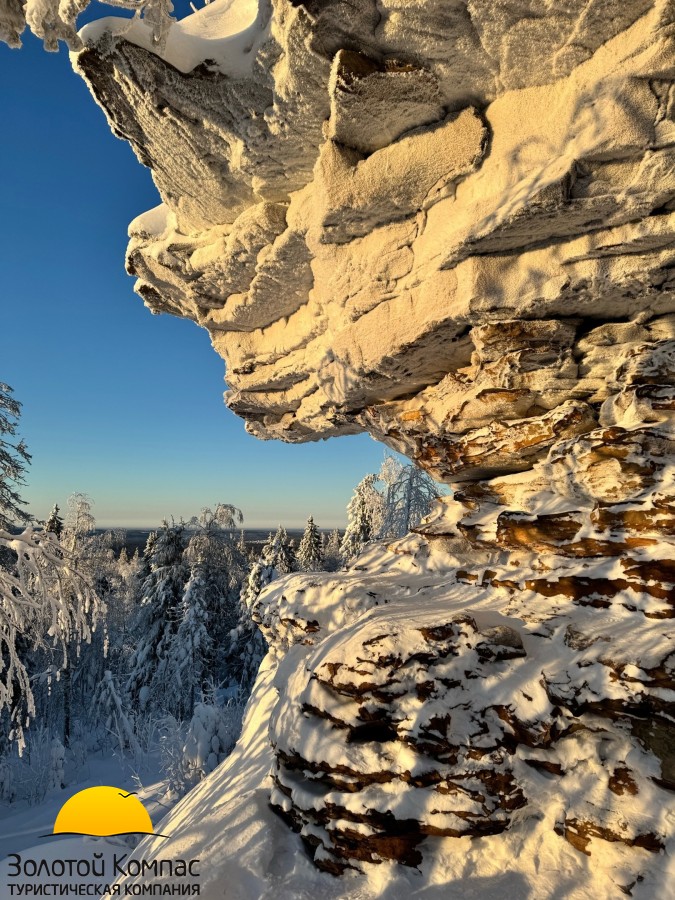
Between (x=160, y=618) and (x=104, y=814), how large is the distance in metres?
16.3

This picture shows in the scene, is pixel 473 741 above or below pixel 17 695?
above

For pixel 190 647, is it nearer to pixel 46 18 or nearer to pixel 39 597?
pixel 39 597

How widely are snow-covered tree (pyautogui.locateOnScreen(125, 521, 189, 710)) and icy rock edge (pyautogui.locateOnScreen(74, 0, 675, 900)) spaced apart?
14.7 metres

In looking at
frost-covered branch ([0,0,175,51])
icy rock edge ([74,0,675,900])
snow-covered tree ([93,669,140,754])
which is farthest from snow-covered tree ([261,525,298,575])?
frost-covered branch ([0,0,175,51])

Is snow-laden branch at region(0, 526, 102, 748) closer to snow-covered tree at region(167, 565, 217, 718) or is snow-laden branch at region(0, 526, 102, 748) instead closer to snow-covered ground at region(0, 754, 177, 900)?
snow-covered ground at region(0, 754, 177, 900)

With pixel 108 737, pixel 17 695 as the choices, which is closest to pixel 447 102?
pixel 17 695

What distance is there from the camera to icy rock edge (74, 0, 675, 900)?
414 centimetres

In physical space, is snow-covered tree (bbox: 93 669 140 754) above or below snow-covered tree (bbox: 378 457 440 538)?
below

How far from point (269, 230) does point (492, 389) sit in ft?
14.6

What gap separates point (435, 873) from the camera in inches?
162

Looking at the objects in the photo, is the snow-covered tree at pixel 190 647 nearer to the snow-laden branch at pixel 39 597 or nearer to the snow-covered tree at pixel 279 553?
the snow-covered tree at pixel 279 553

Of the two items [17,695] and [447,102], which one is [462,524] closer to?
[447,102]

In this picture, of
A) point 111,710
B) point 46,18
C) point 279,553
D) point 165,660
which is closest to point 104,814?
point 46,18

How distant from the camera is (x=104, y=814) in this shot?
→ 632 centimetres
